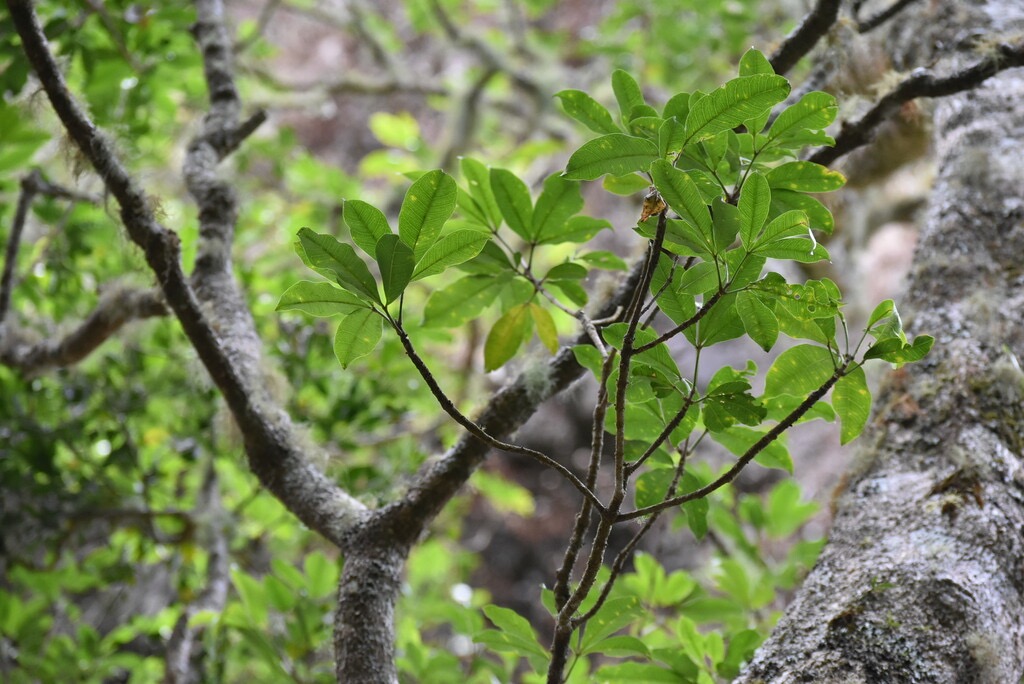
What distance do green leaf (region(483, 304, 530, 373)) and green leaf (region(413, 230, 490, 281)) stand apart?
0.24 meters

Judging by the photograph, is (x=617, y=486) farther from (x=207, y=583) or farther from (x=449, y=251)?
(x=207, y=583)

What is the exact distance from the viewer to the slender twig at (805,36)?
1.08 metres

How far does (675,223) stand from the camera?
738mm

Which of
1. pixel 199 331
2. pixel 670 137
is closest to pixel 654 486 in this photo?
pixel 670 137

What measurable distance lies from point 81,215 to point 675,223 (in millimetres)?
1730

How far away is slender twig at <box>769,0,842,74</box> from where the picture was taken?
3.54 ft

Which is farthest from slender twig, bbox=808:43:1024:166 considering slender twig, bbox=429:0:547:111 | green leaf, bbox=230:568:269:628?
slender twig, bbox=429:0:547:111

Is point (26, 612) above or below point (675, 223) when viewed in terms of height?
below

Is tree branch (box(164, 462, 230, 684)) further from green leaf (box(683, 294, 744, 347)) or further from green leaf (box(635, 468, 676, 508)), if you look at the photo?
green leaf (box(683, 294, 744, 347))

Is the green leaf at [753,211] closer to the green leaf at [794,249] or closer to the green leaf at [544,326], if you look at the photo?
the green leaf at [794,249]

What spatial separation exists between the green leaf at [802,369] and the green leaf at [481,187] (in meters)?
0.39

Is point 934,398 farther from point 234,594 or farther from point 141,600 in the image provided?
point 141,600

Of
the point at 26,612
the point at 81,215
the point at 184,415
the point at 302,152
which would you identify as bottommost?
the point at 26,612

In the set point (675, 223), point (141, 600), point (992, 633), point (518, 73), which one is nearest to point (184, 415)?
point (141, 600)
